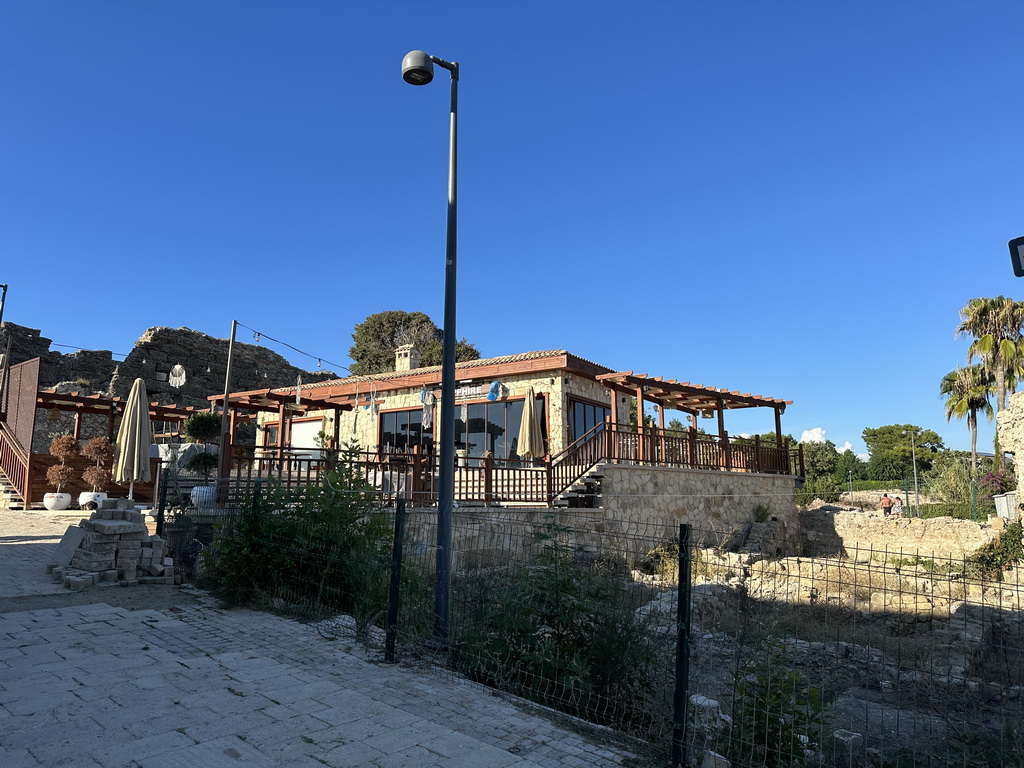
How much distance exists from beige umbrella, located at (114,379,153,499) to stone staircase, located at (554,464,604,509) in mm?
8505

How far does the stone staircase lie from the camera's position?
14.4 meters

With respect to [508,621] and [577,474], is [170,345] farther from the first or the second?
[508,621]

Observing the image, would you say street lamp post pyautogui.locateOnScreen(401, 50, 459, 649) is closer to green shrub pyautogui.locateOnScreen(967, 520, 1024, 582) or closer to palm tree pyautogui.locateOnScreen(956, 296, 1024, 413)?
green shrub pyautogui.locateOnScreen(967, 520, 1024, 582)

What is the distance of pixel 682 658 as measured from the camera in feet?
11.4

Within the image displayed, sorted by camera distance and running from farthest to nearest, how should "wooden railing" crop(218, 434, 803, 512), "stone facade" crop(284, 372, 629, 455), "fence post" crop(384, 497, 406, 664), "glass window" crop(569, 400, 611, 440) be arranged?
"glass window" crop(569, 400, 611, 440) < "stone facade" crop(284, 372, 629, 455) < "wooden railing" crop(218, 434, 803, 512) < "fence post" crop(384, 497, 406, 664)

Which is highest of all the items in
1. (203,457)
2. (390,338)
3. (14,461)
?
(390,338)

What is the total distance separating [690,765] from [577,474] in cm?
1116

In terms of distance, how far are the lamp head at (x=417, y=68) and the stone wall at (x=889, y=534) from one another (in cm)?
1500

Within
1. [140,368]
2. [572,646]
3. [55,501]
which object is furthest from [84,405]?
[572,646]

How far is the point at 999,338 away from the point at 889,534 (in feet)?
43.9

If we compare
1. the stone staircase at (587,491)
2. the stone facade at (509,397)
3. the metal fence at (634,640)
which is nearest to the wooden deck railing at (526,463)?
the stone staircase at (587,491)

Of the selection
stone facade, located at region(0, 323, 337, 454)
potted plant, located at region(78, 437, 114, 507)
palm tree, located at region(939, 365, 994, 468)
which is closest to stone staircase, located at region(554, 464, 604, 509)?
potted plant, located at region(78, 437, 114, 507)

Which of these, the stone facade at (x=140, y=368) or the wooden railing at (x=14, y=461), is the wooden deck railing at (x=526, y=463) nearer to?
the wooden railing at (x=14, y=461)

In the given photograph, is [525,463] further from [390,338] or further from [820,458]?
[820,458]
